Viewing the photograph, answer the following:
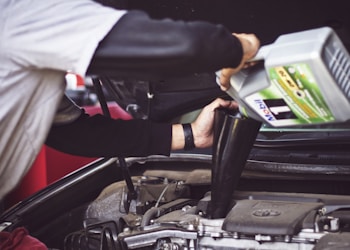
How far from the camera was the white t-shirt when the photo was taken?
97 cm

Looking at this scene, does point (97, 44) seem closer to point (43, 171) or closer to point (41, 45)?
point (41, 45)

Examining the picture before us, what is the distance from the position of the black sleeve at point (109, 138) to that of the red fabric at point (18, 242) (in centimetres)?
23

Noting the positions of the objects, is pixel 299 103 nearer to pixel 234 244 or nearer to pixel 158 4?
pixel 234 244

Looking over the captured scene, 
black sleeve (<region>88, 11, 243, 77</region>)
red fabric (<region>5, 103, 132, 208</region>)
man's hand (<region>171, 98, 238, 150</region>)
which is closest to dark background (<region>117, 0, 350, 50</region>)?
man's hand (<region>171, 98, 238, 150</region>)

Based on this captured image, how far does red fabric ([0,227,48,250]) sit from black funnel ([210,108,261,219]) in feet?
1.38

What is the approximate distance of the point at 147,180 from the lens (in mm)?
1718

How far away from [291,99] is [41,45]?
0.46m

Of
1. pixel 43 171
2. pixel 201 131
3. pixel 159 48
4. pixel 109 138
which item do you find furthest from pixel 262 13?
pixel 43 171

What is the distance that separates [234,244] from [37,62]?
23.6 inches

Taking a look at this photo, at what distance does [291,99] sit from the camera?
1.08 metres

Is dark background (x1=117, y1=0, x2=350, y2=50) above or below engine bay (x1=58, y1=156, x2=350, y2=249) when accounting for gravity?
above

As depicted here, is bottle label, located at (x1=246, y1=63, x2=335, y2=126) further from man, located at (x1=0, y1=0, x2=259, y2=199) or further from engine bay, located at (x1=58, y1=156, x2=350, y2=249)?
engine bay, located at (x1=58, y1=156, x2=350, y2=249)

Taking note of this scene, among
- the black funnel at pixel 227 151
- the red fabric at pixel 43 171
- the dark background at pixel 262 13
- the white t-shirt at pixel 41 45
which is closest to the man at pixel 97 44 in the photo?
the white t-shirt at pixel 41 45

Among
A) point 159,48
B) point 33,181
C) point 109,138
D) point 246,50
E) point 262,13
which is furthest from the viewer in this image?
point 33,181
